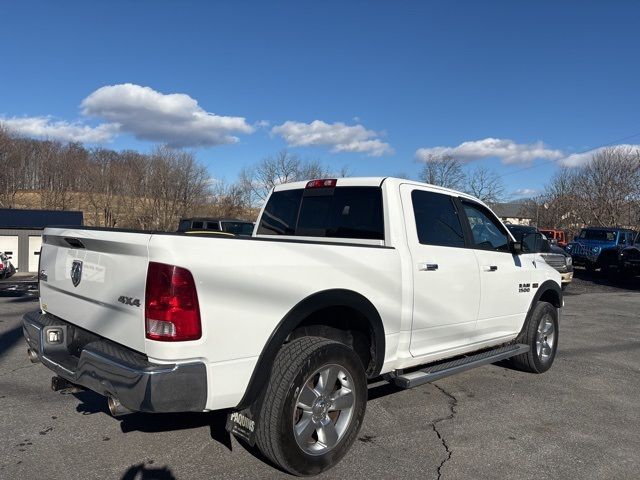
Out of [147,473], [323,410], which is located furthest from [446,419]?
[147,473]

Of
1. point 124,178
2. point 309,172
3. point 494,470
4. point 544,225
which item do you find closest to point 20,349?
point 494,470

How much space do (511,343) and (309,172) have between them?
4311cm

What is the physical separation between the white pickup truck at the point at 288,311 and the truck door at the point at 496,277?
28mm

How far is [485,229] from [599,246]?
1903 cm

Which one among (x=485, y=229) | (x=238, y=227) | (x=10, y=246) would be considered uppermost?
(x=485, y=229)

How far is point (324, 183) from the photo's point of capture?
4.64m

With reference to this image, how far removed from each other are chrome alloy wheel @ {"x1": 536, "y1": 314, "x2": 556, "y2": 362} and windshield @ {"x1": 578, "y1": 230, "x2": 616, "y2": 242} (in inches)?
730

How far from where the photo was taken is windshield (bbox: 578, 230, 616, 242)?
2183 cm

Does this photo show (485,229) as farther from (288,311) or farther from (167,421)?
(167,421)

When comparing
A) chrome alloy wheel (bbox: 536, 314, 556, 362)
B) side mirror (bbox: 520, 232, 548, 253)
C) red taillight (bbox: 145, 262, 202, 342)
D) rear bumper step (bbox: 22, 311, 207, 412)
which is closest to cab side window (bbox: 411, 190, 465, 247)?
side mirror (bbox: 520, 232, 548, 253)

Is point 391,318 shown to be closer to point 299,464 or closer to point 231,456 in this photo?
point 299,464

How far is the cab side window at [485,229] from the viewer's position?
15.8 ft

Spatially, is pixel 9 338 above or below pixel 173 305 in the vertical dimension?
below

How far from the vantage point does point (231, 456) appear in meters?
3.43
